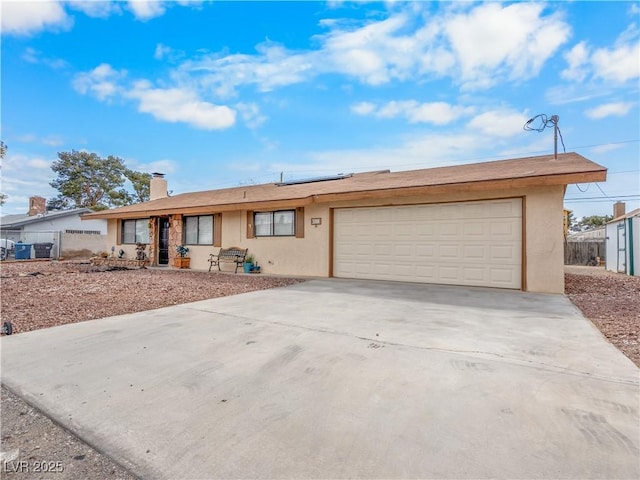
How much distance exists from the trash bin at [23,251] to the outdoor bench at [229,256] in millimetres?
13885

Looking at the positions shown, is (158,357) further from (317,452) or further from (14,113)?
(14,113)

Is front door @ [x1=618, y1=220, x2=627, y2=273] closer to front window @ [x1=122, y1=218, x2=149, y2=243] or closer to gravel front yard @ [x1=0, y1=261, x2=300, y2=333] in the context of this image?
gravel front yard @ [x1=0, y1=261, x2=300, y2=333]

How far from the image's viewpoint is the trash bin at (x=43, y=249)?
18705 millimetres

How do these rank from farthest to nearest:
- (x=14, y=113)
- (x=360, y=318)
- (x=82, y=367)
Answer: (x=14, y=113) → (x=360, y=318) → (x=82, y=367)

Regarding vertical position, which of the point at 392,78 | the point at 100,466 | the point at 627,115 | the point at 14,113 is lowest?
the point at 100,466

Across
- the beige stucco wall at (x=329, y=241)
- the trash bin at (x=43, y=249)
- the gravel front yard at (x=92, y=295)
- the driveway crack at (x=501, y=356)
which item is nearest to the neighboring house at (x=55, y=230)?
the trash bin at (x=43, y=249)

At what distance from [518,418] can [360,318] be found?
2765 millimetres

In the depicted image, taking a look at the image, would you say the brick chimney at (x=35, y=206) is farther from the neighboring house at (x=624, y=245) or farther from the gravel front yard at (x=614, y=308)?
the neighboring house at (x=624, y=245)

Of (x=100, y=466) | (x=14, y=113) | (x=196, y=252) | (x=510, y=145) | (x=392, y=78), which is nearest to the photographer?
(x=100, y=466)

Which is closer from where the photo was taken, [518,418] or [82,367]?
[518,418]

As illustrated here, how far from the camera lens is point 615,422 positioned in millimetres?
1994

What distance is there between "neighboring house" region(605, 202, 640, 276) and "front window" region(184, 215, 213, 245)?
15.1 m

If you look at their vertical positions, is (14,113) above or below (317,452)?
above

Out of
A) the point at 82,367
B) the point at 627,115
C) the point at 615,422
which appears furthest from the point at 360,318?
the point at 627,115
